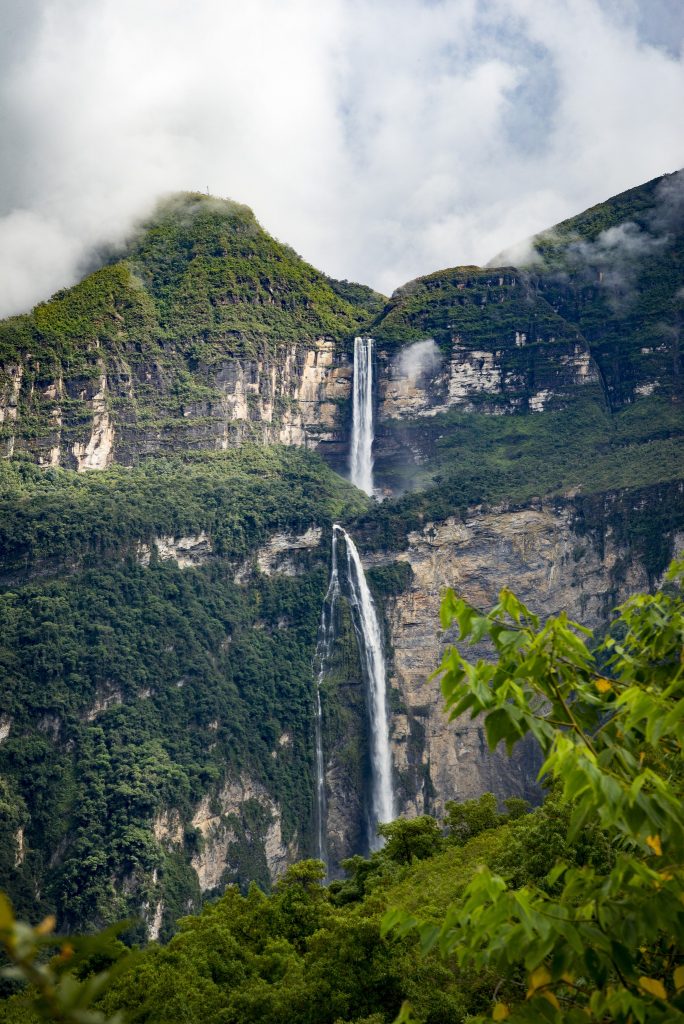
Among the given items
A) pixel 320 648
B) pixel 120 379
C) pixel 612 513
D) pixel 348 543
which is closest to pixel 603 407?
pixel 612 513

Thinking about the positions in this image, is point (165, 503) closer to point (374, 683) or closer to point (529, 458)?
point (374, 683)

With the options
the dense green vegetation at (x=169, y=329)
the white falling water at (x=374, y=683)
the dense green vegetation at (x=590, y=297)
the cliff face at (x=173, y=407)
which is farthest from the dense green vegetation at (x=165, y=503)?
the dense green vegetation at (x=590, y=297)

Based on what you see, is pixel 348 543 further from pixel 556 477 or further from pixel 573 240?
pixel 573 240

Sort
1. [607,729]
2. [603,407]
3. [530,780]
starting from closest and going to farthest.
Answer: [607,729] → [530,780] → [603,407]

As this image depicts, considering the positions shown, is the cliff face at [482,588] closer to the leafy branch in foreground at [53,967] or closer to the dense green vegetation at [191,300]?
the dense green vegetation at [191,300]

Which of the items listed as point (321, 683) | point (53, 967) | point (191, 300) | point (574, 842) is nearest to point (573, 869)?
point (574, 842)

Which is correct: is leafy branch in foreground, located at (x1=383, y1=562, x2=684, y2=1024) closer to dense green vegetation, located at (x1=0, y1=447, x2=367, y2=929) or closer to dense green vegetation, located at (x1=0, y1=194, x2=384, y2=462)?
dense green vegetation, located at (x1=0, y1=447, x2=367, y2=929)
